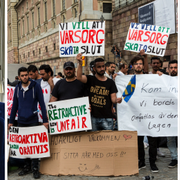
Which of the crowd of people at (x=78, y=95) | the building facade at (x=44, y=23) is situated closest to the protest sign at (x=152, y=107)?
the crowd of people at (x=78, y=95)

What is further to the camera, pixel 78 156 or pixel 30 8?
pixel 30 8

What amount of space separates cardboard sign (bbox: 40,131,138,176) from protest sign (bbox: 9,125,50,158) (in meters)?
0.27

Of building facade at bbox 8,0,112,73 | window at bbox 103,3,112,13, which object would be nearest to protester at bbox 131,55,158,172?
building facade at bbox 8,0,112,73

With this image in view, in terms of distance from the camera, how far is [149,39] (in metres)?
6.59

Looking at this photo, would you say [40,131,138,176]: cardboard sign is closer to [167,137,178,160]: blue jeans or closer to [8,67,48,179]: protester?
[8,67,48,179]: protester

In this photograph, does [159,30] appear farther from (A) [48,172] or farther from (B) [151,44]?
(A) [48,172]

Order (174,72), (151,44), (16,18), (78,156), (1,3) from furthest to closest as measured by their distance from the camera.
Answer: (16,18) < (151,44) < (174,72) < (78,156) < (1,3)

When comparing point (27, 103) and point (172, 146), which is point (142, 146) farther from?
point (27, 103)

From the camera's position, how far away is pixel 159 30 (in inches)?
261

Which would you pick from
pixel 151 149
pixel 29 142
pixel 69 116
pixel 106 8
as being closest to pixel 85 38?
pixel 69 116

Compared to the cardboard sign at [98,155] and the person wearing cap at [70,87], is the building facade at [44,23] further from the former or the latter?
the cardboard sign at [98,155]

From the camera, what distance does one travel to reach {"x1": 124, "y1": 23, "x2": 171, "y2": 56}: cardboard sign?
21.6 feet

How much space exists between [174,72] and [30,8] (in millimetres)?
33508

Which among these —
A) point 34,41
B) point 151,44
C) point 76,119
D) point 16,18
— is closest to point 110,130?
point 76,119
